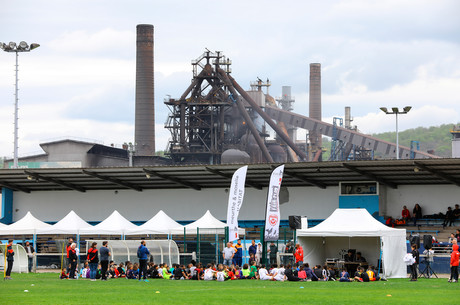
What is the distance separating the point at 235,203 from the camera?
1215 inches

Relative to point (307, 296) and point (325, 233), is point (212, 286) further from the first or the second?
point (325, 233)

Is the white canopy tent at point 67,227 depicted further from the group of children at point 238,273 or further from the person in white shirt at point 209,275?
the person in white shirt at point 209,275

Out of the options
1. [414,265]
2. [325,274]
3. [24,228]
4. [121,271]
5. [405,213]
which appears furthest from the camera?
[405,213]

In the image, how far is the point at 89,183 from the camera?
155 feet

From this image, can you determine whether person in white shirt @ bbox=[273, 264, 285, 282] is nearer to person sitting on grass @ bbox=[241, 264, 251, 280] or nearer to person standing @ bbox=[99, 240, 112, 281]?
person sitting on grass @ bbox=[241, 264, 251, 280]

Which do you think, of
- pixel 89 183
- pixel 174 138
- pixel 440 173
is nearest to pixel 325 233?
pixel 440 173

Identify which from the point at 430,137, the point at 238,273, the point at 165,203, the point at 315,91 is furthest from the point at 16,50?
the point at 430,137

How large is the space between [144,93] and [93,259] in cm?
4650

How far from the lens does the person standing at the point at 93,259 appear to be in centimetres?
2614

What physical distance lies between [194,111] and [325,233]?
46.9 metres

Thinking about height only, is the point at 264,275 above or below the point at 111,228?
below

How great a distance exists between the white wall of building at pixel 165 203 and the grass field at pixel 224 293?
64.7 feet

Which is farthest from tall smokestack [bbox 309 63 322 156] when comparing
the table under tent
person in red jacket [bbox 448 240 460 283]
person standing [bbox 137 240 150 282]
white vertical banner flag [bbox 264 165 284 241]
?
person in red jacket [bbox 448 240 460 283]

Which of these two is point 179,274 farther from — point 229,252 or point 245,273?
point 245,273
